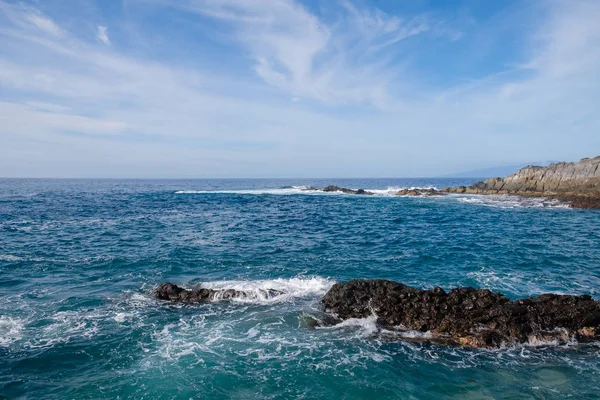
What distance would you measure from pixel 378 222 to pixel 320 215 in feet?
27.5

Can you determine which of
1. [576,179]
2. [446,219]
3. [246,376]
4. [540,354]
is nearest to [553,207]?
[576,179]

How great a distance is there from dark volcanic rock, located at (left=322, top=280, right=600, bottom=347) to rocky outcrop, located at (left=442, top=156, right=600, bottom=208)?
153 ft

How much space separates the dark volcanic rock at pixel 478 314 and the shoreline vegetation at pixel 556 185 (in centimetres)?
4641

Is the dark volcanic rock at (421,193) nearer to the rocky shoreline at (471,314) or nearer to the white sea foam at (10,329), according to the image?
the rocky shoreline at (471,314)

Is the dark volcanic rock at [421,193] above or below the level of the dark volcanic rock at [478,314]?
above

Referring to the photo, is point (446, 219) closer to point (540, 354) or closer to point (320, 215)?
point (320, 215)

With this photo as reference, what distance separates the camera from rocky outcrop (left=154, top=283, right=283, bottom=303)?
47.4ft

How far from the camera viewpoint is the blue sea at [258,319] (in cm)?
883

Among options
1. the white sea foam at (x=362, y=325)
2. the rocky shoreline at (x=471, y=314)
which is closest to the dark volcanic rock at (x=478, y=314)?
the rocky shoreline at (x=471, y=314)

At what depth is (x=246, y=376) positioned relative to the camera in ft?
30.3

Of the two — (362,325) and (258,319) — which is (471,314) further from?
(258,319)

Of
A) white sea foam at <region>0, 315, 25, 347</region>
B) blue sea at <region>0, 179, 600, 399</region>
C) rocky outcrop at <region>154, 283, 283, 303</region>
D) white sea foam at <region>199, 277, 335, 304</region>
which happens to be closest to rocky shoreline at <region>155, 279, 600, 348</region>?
blue sea at <region>0, 179, 600, 399</region>

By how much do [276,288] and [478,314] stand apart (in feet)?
26.5

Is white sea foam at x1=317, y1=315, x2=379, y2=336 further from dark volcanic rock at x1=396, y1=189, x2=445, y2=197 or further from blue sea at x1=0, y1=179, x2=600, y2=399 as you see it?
dark volcanic rock at x1=396, y1=189, x2=445, y2=197
